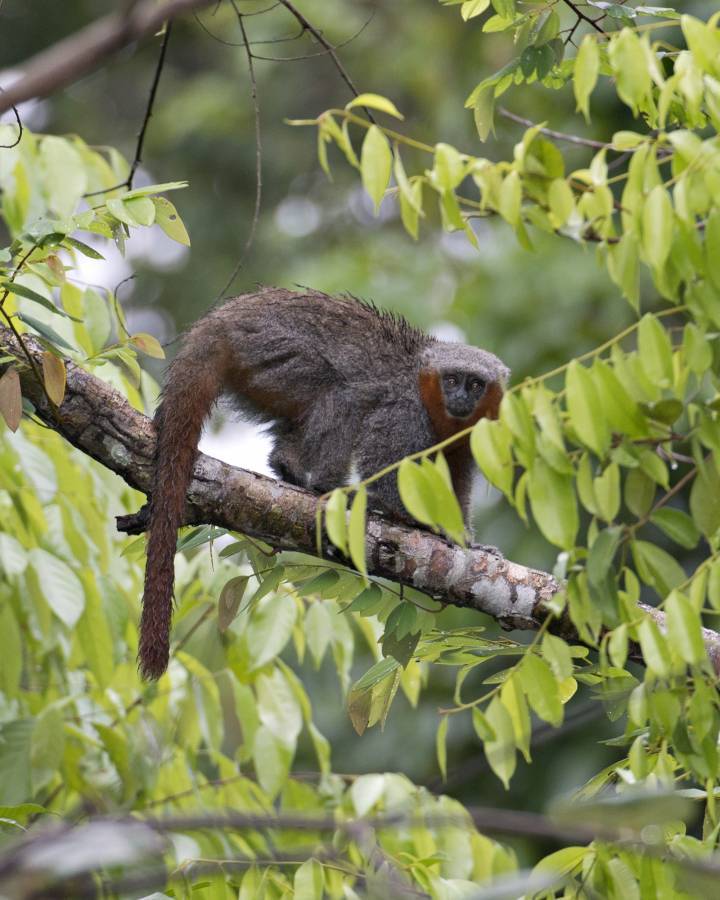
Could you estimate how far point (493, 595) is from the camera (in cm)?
357

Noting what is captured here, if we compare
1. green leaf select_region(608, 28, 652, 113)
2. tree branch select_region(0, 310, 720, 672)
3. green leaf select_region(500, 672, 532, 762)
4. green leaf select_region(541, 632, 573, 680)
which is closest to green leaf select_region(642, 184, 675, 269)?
green leaf select_region(608, 28, 652, 113)

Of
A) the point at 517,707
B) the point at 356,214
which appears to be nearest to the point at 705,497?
the point at 517,707

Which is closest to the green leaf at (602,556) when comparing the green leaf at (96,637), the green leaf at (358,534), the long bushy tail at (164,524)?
the green leaf at (358,534)

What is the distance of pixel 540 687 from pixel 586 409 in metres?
0.63

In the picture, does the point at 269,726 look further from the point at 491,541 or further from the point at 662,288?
the point at 491,541

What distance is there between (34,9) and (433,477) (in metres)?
12.6

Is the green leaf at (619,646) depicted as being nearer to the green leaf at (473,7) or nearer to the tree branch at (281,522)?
the tree branch at (281,522)

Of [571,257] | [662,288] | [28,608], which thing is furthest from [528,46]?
[571,257]

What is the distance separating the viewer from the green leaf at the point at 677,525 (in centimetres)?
219

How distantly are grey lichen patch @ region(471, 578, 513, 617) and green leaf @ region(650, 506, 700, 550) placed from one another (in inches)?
54.3

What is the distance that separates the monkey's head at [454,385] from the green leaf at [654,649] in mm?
2943

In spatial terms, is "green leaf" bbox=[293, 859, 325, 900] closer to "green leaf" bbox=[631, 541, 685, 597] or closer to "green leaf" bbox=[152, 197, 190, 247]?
"green leaf" bbox=[631, 541, 685, 597]

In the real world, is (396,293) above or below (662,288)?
below

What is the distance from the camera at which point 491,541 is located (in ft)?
24.3
